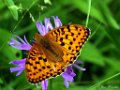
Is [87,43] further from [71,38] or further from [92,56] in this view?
[71,38]

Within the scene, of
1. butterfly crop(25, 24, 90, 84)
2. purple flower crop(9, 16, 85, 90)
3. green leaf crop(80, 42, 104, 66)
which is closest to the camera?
butterfly crop(25, 24, 90, 84)

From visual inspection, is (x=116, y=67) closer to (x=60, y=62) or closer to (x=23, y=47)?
(x=23, y=47)

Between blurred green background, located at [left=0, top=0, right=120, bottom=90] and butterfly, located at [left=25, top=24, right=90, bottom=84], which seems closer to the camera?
butterfly, located at [left=25, top=24, right=90, bottom=84]

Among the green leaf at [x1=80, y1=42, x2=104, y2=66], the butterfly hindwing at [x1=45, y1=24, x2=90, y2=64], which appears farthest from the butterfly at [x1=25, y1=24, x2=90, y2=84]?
the green leaf at [x1=80, y1=42, x2=104, y2=66]

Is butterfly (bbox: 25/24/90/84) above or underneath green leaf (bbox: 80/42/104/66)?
above

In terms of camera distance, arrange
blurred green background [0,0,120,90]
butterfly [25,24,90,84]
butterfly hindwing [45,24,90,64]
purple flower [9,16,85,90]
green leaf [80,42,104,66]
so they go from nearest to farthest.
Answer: butterfly [25,24,90,84] → butterfly hindwing [45,24,90,64] → purple flower [9,16,85,90] → blurred green background [0,0,120,90] → green leaf [80,42,104,66]

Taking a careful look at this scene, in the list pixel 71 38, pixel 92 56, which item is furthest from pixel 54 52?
pixel 92 56

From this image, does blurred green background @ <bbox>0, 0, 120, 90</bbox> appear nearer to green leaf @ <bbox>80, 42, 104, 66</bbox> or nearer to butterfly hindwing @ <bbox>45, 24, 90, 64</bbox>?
green leaf @ <bbox>80, 42, 104, 66</bbox>
